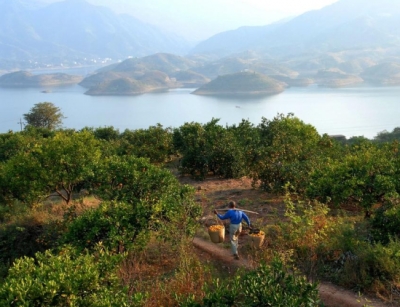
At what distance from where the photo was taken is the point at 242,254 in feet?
22.4

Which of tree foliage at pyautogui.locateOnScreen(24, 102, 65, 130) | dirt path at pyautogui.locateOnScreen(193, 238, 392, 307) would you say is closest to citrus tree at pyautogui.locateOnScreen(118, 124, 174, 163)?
dirt path at pyautogui.locateOnScreen(193, 238, 392, 307)

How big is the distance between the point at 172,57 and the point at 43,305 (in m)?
197

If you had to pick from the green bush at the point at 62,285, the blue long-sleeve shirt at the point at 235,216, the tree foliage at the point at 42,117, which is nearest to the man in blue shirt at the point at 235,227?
the blue long-sleeve shirt at the point at 235,216

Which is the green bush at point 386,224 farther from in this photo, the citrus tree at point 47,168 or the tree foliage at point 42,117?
the tree foliage at point 42,117

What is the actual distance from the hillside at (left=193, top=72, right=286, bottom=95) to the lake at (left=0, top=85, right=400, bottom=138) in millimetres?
4557

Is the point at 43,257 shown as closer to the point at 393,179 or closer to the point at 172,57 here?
the point at 393,179

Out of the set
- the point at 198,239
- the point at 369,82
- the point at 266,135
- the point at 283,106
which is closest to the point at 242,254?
the point at 198,239

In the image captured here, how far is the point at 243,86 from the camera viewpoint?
4259 inches

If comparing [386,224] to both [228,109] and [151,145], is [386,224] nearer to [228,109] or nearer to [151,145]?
[151,145]

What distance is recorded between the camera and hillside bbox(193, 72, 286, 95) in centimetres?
10726

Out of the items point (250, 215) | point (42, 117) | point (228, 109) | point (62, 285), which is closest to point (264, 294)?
point (62, 285)

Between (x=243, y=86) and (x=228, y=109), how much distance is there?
25.6m

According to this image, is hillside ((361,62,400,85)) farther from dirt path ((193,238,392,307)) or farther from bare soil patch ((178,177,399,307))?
dirt path ((193,238,392,307))

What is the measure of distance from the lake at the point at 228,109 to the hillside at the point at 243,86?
4.56 metres
